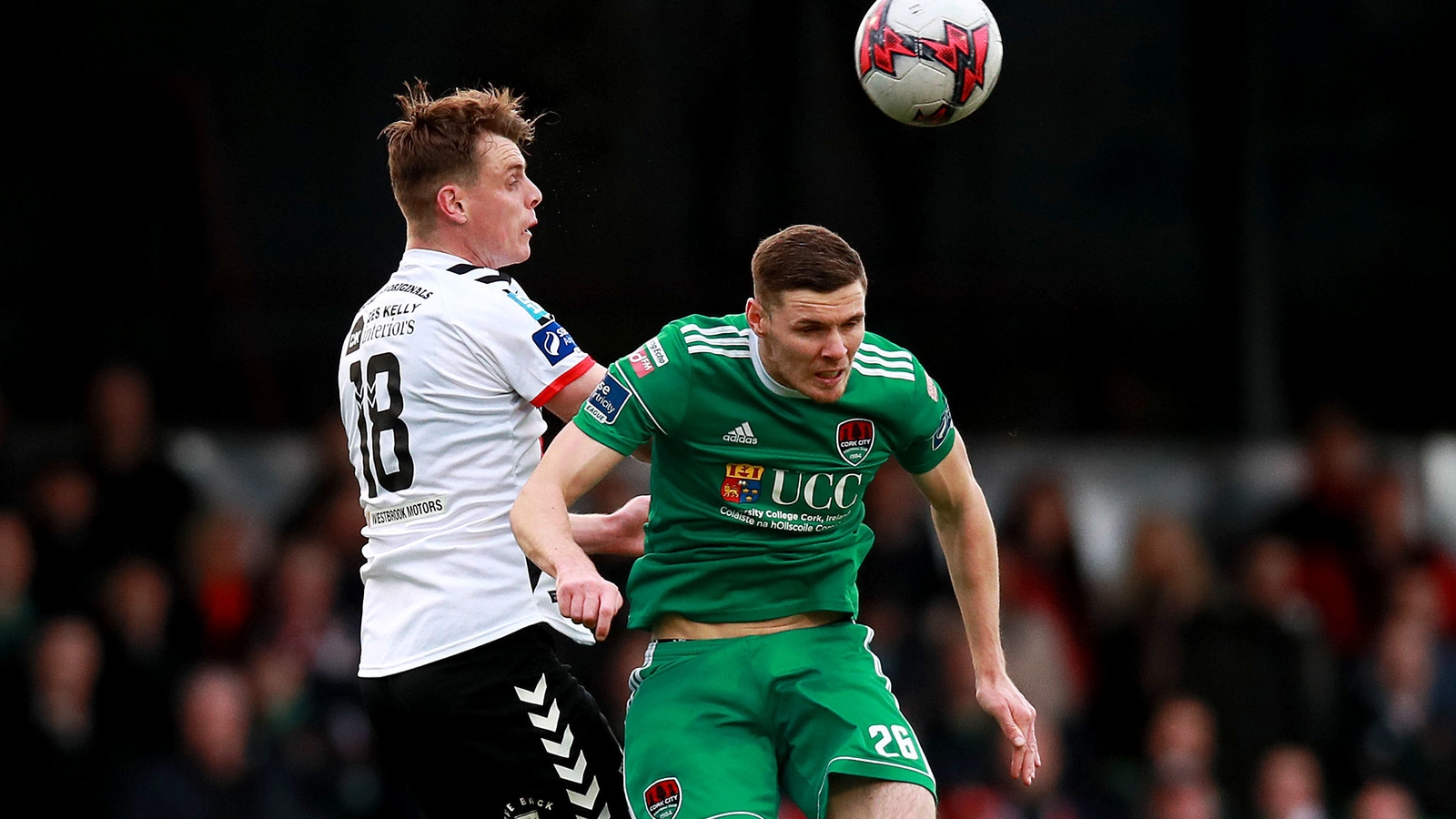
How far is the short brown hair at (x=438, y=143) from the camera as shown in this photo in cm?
480

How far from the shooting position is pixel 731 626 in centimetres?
471

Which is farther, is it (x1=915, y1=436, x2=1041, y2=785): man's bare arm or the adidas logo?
(x1=915, y1=436, x2=1041, y2=785): man's bare arm

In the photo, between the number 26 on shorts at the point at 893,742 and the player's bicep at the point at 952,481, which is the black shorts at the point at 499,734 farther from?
the player's bicep at the point at 952,481

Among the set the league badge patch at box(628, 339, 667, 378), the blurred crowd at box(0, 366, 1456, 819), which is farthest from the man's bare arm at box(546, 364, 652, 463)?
the blurred crowd at box(0, 366, 1456, 819)

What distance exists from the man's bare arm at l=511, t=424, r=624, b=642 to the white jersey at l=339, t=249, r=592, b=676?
21 cm

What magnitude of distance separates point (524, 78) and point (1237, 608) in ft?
17.9

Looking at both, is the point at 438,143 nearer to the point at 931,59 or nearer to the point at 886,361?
the point at 886,361

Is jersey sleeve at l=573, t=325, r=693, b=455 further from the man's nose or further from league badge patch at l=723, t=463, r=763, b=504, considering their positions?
the man's nose

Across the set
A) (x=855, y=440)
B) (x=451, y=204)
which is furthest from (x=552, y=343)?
(x=855, y=440)

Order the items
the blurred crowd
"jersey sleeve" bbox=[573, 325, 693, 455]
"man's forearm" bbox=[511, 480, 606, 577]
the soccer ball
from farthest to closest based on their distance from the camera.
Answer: the blurred crowd < the soccer ball < "jersey sleeve" bbox=[573, 325, 693, 455] < "man's forearm" bbox=[511, 480, 606, 577]

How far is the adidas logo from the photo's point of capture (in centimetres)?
462

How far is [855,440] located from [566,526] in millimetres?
892

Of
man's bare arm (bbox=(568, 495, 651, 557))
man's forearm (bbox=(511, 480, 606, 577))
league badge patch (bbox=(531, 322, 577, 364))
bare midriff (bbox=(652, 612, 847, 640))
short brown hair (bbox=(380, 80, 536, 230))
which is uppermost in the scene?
short brown hair (bbox=(380, 80, 536, 230))

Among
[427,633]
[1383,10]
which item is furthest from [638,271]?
[427,633]
